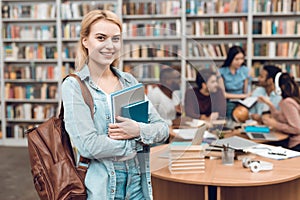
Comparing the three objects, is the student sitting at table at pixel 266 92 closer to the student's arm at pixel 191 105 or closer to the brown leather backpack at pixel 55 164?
the student's arm at pixel 191 105

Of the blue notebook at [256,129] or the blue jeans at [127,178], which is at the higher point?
the blue jeans at [127,178]

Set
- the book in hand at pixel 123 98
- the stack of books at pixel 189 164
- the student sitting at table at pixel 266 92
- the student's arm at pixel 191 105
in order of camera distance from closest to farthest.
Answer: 1. the book in hand at pixel 123 98
2. the student's arm at pixel 191 105
3. the stack of books at pixel 189 164
4. the student sitting at table at pixel 266 92

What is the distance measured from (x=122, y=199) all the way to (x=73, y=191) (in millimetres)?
180

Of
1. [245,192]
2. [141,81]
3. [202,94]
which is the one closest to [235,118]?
[245,192]

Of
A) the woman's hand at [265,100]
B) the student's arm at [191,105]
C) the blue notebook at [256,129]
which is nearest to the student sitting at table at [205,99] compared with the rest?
the student's arm at [191,105]

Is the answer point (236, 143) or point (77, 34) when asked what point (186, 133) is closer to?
point (236, 143)

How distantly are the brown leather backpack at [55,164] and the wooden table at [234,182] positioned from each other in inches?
33.7

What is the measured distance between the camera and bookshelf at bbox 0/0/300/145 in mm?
6220

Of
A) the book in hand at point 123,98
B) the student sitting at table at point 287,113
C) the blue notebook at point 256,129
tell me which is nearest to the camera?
the book in hand at point 123,98

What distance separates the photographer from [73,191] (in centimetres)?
152

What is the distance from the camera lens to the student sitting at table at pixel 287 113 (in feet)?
12.6

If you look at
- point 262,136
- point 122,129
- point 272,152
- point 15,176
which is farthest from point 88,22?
point 15,176

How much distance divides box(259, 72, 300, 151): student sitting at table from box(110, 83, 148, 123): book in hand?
2619 millimetres

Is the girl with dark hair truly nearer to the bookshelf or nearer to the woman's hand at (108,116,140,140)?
the bookshelf
